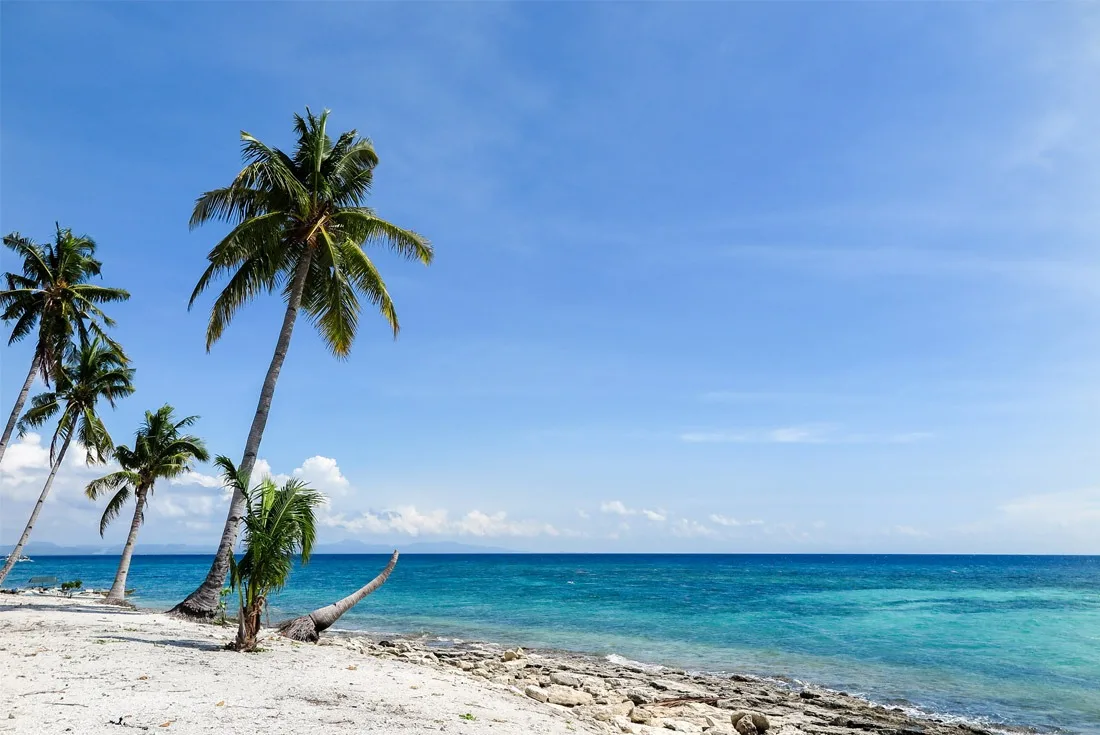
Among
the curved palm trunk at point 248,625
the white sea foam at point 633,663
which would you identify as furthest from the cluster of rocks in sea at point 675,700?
the curved palm trunk at point 248,625

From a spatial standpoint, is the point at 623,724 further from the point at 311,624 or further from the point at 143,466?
the point at 143,466

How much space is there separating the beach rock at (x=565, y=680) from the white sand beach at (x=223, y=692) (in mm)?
2971

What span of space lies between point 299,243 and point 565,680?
13207mm

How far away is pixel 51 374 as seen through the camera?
21844 mm

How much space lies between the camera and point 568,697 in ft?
36.5

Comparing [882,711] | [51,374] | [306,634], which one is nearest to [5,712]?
[306,634]

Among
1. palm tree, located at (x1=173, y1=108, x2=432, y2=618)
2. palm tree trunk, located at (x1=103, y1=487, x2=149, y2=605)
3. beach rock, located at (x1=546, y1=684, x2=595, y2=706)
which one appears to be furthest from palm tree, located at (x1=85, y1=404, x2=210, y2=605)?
beach rock, located at (x1=546, y1=684, x2=595, y2=706)

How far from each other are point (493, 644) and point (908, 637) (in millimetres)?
15831

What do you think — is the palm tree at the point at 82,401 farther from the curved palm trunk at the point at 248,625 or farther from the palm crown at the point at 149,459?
the curved palm trunk at the point at 248,625

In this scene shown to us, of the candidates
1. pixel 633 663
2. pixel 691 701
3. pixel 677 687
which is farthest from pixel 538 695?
pixel 633 663

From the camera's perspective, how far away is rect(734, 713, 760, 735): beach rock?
1053 centimetres

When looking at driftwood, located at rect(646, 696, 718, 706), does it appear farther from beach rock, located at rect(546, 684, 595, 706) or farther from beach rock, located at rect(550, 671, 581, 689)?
beach rock, located at rect(550, 671, 581, 689)

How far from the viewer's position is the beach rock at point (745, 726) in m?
10.5

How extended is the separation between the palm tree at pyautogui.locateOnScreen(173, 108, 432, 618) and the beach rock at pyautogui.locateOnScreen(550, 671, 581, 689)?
8.49m
